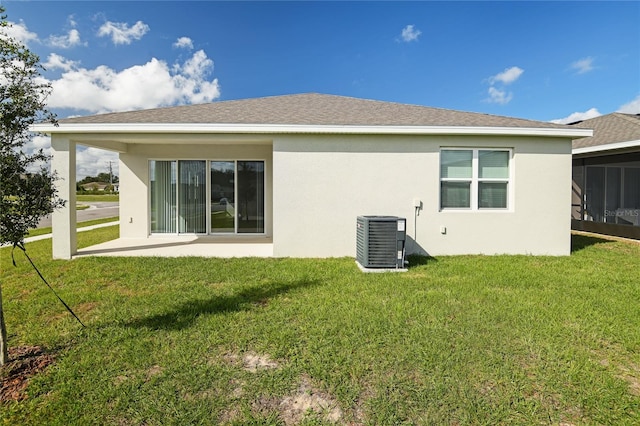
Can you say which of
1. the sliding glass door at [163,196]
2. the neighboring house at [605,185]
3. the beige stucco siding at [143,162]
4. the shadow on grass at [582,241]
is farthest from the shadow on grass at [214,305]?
the neighboring house at [605,185]

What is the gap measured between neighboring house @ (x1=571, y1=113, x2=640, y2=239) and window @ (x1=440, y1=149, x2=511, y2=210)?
5690mm

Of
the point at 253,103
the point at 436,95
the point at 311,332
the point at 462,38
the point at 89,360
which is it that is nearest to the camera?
the point at 89,360

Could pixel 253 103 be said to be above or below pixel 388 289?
above

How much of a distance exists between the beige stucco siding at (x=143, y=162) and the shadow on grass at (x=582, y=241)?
9.69m

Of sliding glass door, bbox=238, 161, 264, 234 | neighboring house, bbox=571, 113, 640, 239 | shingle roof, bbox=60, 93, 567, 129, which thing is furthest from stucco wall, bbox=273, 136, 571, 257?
neighboring house, bbox=571, 113, 640, 239

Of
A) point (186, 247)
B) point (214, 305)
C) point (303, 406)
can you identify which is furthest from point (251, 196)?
point (303, 406)

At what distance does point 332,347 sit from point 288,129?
17.9 feet

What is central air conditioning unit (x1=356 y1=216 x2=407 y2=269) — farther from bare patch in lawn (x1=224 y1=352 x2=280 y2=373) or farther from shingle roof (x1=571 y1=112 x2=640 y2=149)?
shingle roof (x1=571 y1=112 x2=640 y2=149)

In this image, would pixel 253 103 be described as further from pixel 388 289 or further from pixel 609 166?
pixel 609 166

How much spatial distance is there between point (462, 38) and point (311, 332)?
49.1ft

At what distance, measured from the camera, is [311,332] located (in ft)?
12.3

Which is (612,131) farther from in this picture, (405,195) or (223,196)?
(223,196)

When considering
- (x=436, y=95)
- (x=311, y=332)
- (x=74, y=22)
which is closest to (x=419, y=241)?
(x=311, y=332)

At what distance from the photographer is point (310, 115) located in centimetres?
860
